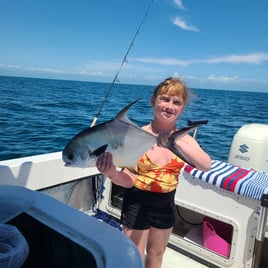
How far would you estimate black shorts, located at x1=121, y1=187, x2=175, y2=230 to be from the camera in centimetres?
187

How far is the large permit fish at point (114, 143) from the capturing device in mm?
1335

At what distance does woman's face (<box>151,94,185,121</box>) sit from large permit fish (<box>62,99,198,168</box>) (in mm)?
235

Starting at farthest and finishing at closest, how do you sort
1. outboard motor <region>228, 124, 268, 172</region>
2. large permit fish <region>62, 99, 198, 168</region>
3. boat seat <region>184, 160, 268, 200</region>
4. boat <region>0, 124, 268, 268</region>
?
1. outboard motor <region>228, 124, 268, 172</region>
2. boat seat <region>184, 160, 268, 200</region>
3. large permit fish <region>62, 99, 198, 168</region>
4. boat <region>0, 124, 268, 268</region>

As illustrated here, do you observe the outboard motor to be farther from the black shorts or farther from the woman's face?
the woman's face

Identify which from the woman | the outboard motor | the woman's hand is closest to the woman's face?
the woman

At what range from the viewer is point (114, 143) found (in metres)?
1.41

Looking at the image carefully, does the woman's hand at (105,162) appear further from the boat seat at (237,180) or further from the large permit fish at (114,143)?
the boat seat at (237,180)

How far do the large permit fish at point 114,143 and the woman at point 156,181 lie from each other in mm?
208

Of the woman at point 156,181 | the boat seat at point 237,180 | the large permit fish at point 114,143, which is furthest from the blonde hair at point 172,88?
the boat seat at point 237,180

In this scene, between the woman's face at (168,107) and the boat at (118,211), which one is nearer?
the boat at (118,211)

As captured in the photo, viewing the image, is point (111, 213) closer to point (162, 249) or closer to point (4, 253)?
point (162, 249)

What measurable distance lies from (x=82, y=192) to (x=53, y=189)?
503mm

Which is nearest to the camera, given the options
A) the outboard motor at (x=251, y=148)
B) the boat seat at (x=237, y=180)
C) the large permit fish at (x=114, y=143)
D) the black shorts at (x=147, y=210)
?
the large permit fish at (x=114, y=143)

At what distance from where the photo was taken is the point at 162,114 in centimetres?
175
